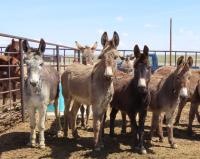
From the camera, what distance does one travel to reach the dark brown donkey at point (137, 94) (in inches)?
255

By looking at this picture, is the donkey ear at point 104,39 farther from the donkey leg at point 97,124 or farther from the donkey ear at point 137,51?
the donkey leg at point 97,124

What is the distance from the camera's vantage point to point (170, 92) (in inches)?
285

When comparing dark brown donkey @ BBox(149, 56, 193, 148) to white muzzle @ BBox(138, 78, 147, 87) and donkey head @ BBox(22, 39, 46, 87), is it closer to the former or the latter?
white muzzle @ BBox(138, 78, 147, 87)

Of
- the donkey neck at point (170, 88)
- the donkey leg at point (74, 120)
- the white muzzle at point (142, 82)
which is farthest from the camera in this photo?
the donkey leg at point (74, 120)

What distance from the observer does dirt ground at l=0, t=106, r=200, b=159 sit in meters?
6.41

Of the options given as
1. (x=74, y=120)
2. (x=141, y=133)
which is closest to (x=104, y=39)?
(x=141, y=133)

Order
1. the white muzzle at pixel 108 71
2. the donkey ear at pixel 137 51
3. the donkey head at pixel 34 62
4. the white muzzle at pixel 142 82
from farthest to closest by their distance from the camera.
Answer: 1. the donkey ear at pixel 137 51
2. the white muzzle at pixel 142 82
3. the donkey head at pixel 34 62
4. the white muzzle at pixel 108 71

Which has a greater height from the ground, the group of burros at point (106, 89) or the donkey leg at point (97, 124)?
the group of burros at point (106, 89)

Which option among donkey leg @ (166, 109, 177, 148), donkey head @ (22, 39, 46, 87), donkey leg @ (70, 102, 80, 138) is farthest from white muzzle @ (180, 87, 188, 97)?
donkey head @ (22, 39, 46, 87)

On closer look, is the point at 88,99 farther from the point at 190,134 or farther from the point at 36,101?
the point at 190,134

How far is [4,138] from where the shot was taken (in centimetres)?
733

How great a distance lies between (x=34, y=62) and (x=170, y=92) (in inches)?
118

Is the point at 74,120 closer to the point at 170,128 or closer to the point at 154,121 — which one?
the point at 154,121

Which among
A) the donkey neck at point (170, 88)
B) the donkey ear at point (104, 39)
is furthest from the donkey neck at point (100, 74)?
the donkey neck at point (170, 88)
